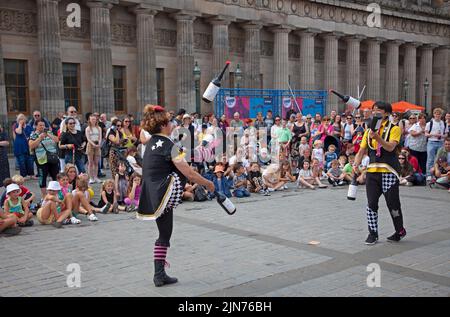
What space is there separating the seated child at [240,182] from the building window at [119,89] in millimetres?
14682

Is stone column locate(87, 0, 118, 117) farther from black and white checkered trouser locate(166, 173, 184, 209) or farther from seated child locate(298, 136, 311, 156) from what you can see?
black and white checkered trouser locate(166, 173, 184, 209)

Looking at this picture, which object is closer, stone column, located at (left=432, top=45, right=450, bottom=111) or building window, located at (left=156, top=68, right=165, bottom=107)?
building window, located at (left=156, top=68, right=165, bottom=107)

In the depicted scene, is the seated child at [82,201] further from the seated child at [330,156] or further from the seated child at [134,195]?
the seated child at [330,156]

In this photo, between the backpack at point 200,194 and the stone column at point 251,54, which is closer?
the backpack at point 200,194

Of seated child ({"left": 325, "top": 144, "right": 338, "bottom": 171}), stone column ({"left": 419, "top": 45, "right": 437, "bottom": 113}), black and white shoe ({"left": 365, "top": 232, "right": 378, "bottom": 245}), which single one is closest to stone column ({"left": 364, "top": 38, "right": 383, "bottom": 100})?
stone column ({"left": 419, "top": 45, "right": 437, "bottom": 113})

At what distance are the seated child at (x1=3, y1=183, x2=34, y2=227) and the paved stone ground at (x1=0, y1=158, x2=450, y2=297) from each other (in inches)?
10.5

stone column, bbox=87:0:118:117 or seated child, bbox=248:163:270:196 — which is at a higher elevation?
stone column, bbox=87:0:118:117

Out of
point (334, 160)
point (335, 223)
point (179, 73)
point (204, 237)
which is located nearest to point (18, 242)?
point (204, 237)

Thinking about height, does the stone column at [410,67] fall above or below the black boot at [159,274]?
above

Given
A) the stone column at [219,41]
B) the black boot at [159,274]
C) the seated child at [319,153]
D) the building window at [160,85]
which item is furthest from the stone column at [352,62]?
the black boot at [159,274]

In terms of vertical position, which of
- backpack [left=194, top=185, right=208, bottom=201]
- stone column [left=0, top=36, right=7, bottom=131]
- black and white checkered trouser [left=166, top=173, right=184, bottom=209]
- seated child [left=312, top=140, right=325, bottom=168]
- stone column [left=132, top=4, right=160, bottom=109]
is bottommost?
backpack [left=194, top=185, right=208, bottom=201]

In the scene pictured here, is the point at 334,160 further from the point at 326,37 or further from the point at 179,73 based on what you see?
the point at 326,37

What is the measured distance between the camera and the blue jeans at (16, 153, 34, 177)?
14.1 metres

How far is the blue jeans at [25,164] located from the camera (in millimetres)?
14102
